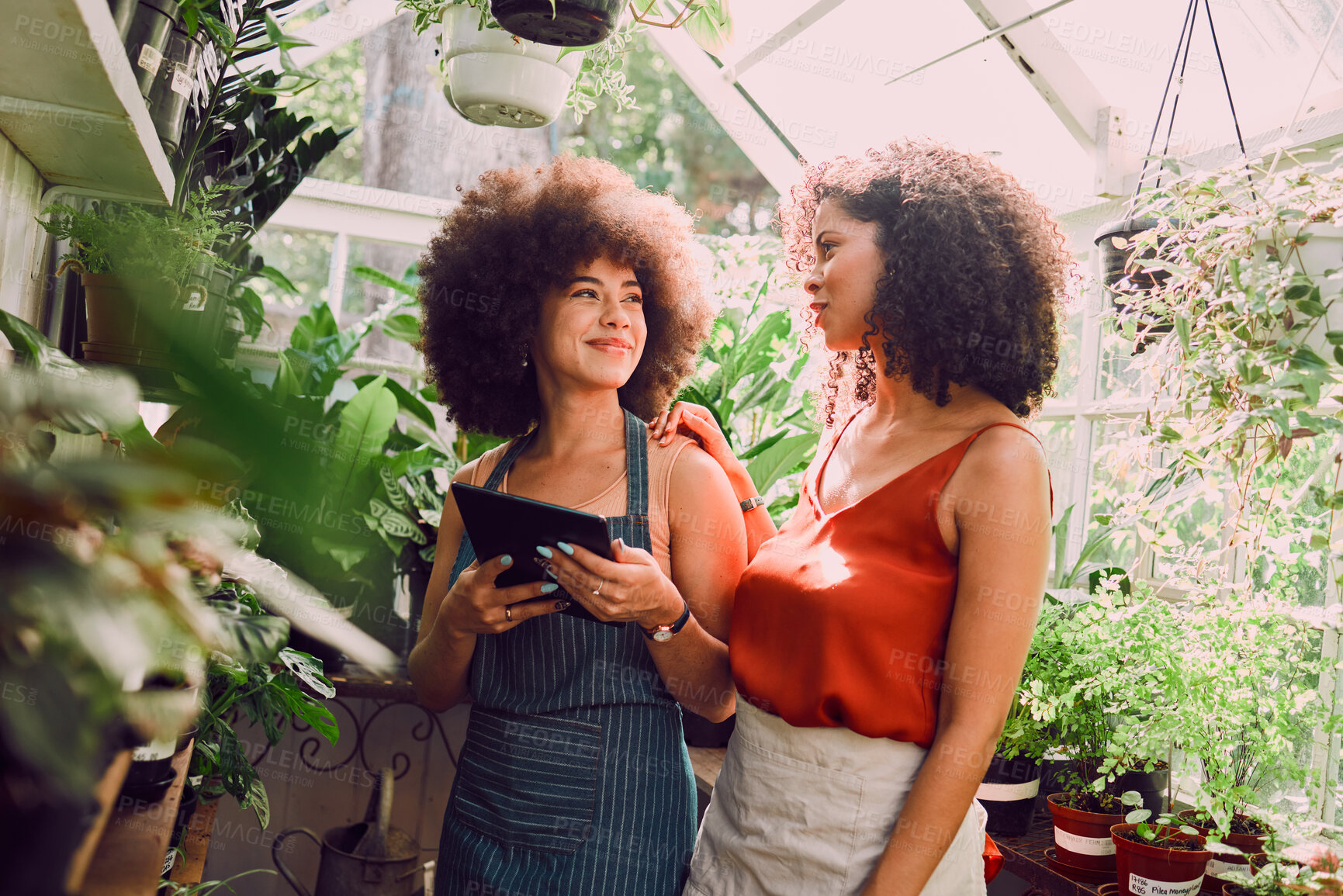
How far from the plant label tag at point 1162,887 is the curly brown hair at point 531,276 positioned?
1.11 m

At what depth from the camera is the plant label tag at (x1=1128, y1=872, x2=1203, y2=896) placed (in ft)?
4.91

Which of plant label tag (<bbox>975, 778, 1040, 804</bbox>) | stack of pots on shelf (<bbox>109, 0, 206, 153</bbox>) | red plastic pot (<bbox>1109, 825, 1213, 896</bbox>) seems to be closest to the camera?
stack of pots on shelf (<bbox>109, 0, 206, 153</bbox>)

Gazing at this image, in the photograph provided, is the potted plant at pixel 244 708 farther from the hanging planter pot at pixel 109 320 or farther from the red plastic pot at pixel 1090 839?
the red plastic pot at pixel 1090 839

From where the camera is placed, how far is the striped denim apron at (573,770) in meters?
1.26

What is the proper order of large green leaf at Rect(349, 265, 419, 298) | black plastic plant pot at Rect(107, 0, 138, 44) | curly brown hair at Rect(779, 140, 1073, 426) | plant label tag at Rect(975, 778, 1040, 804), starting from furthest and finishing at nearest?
large green leaf at Rect(349, 265, 419, 298) < plant label tag at Rect(975, 778, 1040, 804) < black plastic plant pot at Rect(107, 0, 138, 44) < curly brown hair at Rect(779, 140, 1073, 426)

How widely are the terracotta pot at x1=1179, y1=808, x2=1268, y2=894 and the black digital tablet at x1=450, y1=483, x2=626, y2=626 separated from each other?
1.08 m

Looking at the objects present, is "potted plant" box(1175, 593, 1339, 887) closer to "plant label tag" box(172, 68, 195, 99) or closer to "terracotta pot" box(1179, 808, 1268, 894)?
"terracotta pot" box(1179, 808, 1268, 894)

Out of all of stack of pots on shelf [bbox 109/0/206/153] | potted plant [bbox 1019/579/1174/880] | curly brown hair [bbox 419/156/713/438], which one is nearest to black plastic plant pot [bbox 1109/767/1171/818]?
potted plant [bbox 1019/579/1174/880]

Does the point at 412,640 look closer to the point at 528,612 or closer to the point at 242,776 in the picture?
the point at 242,776

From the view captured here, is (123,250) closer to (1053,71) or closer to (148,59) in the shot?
(148,59)

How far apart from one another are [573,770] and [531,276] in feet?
2.53

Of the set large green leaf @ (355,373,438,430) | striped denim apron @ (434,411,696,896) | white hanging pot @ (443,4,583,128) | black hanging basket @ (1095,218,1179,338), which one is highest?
white hanging pot @ (443,4,583,128)

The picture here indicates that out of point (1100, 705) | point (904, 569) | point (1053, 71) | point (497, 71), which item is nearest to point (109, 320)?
point (497, 71)

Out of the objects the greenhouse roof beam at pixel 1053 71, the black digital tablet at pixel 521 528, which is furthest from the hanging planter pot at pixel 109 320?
the greenhouse roof beam at pixel 1053 71
